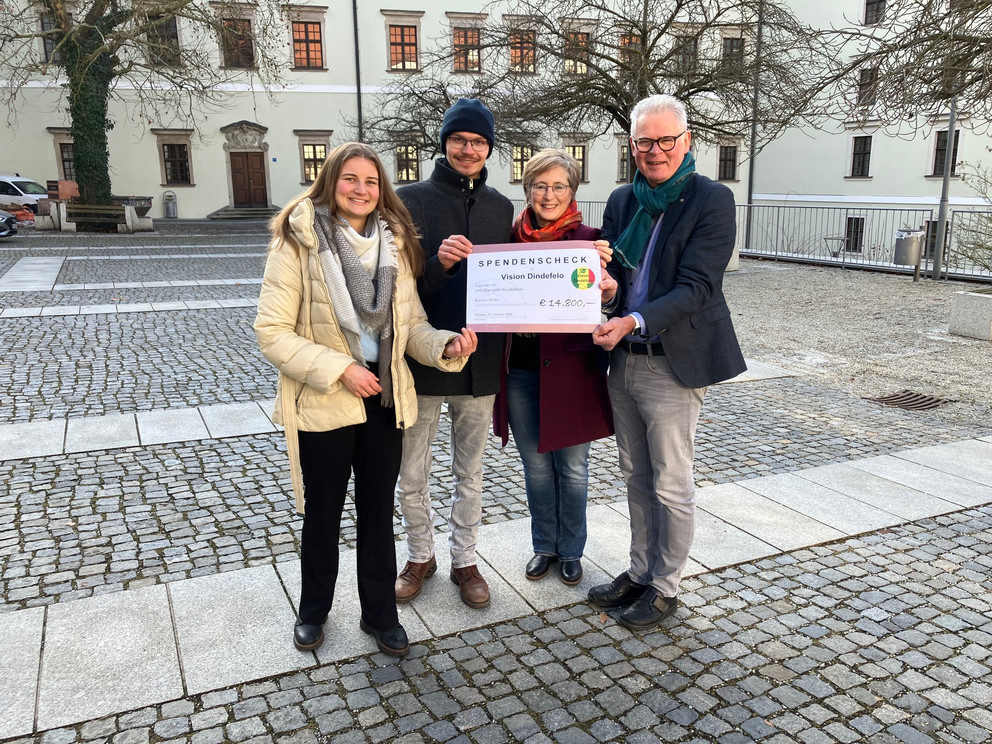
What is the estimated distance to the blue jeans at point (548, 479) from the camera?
12.3 ft

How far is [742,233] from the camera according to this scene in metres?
23.5

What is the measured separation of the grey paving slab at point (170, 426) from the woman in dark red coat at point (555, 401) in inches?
136

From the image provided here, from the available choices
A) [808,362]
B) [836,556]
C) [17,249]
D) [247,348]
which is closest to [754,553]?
[836,556]

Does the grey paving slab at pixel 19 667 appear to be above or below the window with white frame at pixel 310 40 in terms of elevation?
below

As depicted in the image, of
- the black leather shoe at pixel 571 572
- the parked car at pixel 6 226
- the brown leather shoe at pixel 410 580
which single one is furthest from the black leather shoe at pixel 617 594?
the parked car at pixel 6 226

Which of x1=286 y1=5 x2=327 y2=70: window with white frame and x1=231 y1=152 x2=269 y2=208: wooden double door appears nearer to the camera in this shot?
x1=286 y1=5 x2=327 y2=70: window with white frame

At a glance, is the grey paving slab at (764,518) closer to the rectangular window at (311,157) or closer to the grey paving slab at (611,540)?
the grey paving slab at (611,540)

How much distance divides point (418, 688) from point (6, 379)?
6909 mm

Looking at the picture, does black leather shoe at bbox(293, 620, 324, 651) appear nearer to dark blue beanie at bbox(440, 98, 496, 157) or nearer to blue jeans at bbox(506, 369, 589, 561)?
blue jeans at bbox(506, 369, 589, 561)

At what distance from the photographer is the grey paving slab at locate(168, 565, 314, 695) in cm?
321

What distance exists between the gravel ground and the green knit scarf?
552 centimetres

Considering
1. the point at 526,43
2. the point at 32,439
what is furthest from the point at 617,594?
the point at 526,43

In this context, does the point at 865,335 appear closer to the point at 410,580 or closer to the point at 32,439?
the point at 410,580

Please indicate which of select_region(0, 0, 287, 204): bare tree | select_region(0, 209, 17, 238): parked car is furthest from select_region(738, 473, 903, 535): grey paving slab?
select_region(0, 209, 17, 238): parked car
